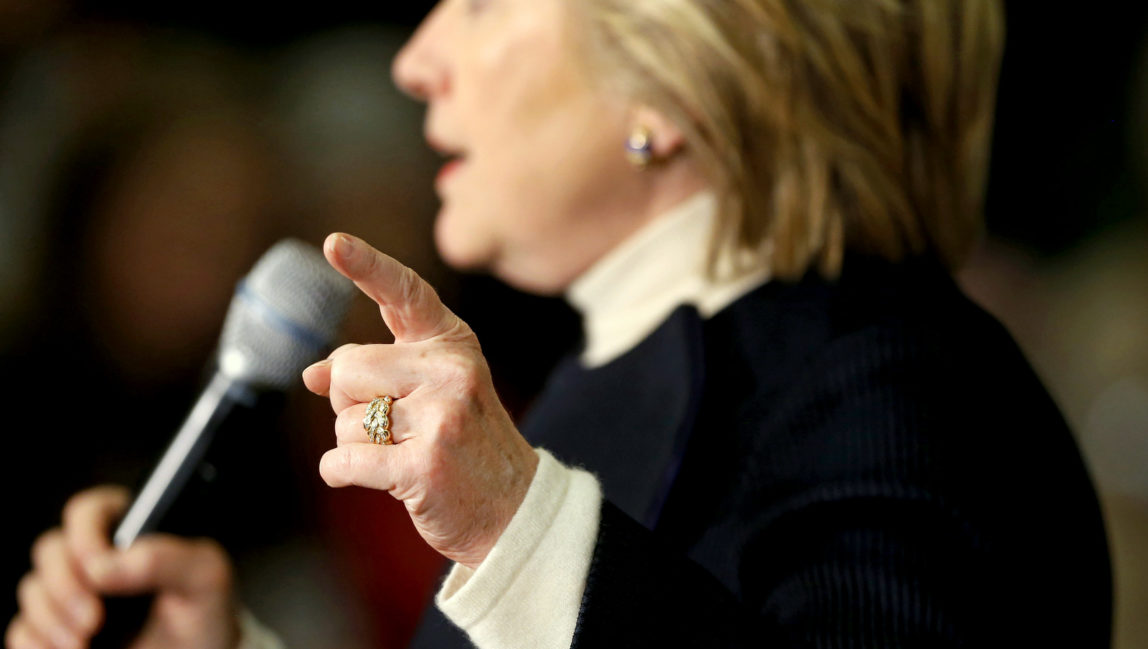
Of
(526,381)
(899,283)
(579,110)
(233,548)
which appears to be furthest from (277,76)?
(899,283)

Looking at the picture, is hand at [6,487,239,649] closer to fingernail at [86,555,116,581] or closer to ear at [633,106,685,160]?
fingernail at [86,555,116,581]

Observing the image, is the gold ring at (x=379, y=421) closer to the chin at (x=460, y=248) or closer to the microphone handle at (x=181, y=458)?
the microphone handle at (x=181, y=458)

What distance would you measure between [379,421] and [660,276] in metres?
0.46

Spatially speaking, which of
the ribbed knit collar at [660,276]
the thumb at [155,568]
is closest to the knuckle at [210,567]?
the thumb at [155,568]

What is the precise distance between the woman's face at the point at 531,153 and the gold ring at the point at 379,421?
411mm

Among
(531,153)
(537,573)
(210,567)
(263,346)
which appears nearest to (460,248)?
(531,153)

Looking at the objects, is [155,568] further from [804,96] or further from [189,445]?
[804,96]

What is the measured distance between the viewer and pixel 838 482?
0.54m

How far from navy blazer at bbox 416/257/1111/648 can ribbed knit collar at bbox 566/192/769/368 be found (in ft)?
0.19

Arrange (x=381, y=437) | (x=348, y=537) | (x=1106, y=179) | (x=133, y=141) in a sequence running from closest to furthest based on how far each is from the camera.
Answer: (x=381, y=437), (x=348, y=537), (x=133, y=141), (x=1106, y=179)

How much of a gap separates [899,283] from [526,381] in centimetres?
155

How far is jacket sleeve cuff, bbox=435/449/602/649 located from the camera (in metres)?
0.42

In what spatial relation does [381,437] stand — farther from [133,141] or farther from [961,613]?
[133,141]

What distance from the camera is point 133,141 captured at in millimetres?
1768
